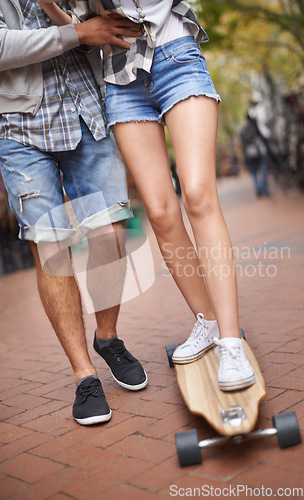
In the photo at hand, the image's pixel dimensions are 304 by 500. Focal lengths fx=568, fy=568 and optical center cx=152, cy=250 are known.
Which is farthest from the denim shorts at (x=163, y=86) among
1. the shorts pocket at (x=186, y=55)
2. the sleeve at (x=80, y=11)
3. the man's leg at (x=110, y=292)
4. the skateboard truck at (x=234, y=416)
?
the skateboard truck at (x=234, y=416)

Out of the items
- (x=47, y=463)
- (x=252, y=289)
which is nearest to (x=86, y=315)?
(x=252, y=289)

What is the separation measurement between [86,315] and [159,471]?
10.6ft

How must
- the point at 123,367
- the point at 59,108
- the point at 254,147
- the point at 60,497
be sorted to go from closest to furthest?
1. the point at 60,497
2. the point at 59,108
3. the point at 123,367
4. the point at 254,147

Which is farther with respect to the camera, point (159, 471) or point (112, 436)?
point (112, 436)

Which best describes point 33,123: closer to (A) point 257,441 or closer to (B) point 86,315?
(A) point 257,441

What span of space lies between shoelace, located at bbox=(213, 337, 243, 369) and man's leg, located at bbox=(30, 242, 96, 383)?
29.2 inches

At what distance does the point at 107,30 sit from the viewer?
2547 mm

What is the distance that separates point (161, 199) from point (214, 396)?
91cm

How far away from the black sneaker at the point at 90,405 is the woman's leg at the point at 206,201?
679 millimetres

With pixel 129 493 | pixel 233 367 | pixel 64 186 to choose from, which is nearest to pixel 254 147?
pixel 64 186

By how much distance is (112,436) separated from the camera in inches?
95.3

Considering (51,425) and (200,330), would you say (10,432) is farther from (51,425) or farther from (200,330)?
(200,330)

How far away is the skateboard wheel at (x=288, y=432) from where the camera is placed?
201 cm

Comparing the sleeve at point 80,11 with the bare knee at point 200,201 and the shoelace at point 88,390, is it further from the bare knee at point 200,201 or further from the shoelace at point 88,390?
the shoelace at point 88,390
